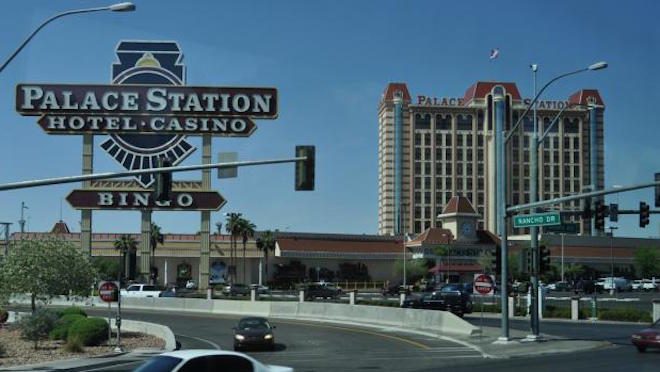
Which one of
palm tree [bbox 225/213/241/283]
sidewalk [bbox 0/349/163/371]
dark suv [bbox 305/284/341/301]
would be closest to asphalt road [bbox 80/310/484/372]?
sidewalk [bbox 0/349/163/371]

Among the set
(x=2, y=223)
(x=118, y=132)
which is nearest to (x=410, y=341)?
(x=118, y=132)

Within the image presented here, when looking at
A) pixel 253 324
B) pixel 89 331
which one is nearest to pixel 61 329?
pixel 89 331

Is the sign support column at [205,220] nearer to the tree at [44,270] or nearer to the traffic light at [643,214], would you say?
the tree at [44,270]

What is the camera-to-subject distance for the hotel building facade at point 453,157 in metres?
180

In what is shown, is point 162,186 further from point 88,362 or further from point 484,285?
point 484,285

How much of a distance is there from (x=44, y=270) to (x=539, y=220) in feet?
73.1

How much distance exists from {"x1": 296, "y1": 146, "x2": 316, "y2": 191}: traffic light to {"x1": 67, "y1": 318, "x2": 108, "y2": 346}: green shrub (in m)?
12.4

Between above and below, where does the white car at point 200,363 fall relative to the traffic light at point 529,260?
below

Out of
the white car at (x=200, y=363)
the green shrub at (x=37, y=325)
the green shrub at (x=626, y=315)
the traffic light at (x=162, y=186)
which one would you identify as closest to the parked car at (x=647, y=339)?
the traffic light at (x=162, y=186)

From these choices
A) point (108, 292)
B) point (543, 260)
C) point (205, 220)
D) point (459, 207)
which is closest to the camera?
point (108, 292)

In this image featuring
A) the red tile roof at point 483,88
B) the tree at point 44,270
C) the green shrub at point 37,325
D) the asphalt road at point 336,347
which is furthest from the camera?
the red tile roof at point 483,88

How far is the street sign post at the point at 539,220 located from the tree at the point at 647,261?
106 metres

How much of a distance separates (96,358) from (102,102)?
1386 inches

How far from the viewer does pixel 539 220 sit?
32.4 m
